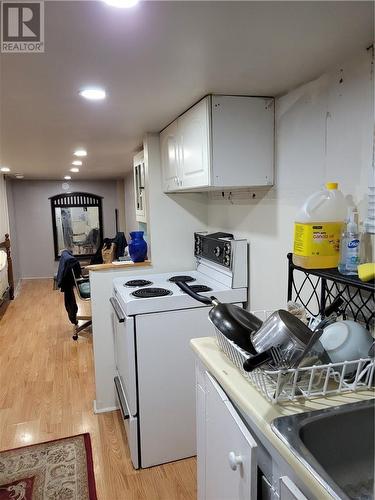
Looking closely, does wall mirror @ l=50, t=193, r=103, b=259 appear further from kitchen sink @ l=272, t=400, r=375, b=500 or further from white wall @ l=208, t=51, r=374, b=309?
kitchen sink @ l=272, t=400, r=375, b=500

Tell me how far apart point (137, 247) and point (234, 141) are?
1254mm

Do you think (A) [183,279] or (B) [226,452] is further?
(A) [183,279]

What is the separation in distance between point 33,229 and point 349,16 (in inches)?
291

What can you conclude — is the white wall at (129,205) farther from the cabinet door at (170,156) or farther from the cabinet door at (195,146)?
the cabinet door at (195,146)

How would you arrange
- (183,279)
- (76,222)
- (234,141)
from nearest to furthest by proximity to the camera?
(234,141), (183,279), (76,222)

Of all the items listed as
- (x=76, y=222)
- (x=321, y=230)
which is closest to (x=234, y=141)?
(x=321, y=230)

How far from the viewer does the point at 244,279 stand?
85.9 inches

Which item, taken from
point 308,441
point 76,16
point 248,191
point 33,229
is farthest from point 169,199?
point 33,229

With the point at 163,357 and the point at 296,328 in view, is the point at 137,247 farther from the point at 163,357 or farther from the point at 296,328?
the point at 296,328

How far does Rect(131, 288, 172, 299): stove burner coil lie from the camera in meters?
2.06

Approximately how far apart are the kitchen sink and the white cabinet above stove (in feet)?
3.94

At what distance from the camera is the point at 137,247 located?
275 cm

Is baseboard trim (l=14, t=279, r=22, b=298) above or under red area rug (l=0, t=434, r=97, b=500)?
above

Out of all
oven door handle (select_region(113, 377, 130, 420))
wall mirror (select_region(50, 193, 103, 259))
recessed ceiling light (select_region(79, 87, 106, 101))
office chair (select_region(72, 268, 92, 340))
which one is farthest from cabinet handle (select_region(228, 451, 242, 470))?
wall mirror (select_region(50, 193, 103, 259))
